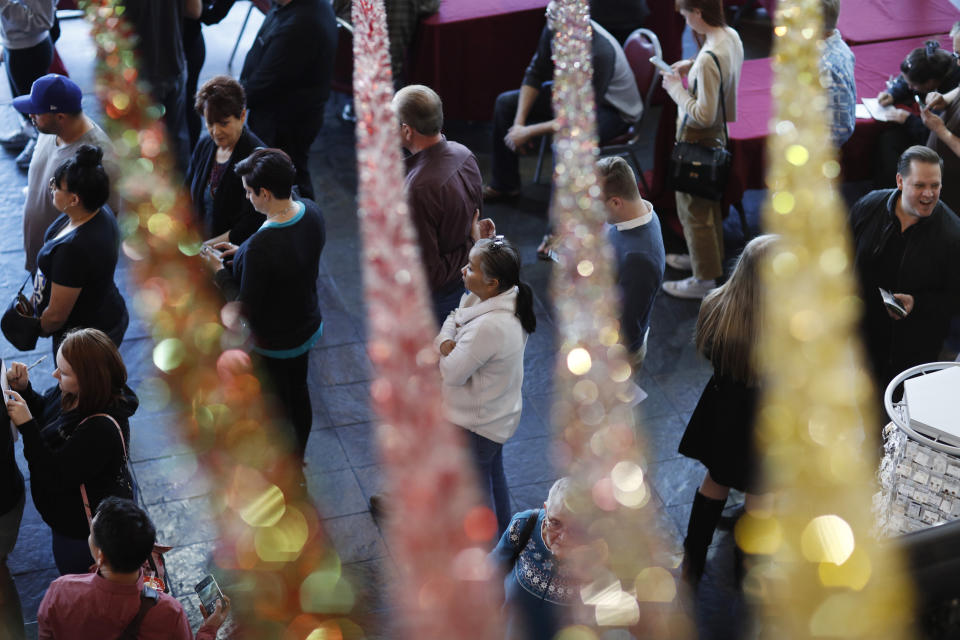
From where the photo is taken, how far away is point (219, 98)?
3613 millimetres

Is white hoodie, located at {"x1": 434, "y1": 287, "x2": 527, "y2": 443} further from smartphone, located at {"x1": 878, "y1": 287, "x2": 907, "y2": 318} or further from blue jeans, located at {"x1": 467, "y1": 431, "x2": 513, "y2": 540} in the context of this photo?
smartphone, located at {"x1": 878, "y1": 287, "x2": 907, "y2": 318}

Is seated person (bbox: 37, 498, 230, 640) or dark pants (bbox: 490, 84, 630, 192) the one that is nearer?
seated person (bbox: 37, 498, 230, 640)

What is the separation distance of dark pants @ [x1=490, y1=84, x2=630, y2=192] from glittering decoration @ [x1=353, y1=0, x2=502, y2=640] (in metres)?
0.61

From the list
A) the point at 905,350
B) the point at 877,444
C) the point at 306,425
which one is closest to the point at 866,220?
the point at 905,350

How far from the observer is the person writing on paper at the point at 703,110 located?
4.22m

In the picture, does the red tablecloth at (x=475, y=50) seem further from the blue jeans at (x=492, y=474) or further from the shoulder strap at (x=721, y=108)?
the blue jeans at (x=492, y=474)

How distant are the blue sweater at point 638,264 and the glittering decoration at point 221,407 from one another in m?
1.27

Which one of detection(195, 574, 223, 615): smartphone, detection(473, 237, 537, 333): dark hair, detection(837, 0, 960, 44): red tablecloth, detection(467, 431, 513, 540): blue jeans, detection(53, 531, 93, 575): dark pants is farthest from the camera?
detection(837, 0, 960, 44): red tablecloth

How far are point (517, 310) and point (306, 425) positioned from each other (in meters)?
1.05

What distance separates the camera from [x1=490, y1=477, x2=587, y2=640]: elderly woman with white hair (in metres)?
2.49

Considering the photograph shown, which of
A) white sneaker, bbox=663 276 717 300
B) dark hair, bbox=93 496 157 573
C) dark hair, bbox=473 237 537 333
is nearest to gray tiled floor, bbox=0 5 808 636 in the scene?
white sneaker, bbox=663 276 717 300

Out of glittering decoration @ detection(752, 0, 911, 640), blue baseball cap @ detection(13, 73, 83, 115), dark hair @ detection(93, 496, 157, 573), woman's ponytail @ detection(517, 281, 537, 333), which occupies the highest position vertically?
blue baseball cap @ detection(13, 73, 83, 115)

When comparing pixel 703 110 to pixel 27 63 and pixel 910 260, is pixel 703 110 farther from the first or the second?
pixel 27 63

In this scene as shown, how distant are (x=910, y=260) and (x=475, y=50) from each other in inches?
129
